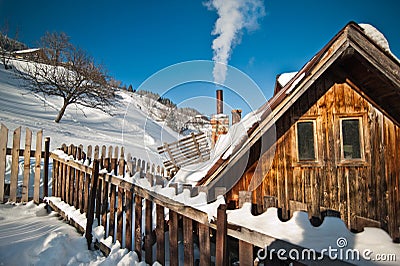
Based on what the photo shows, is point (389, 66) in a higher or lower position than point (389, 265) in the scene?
higher

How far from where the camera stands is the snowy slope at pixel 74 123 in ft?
48.5

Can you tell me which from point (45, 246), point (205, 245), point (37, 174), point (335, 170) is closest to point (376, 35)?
point (335, 170)

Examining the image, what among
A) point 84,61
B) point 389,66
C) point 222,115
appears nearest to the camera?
point 389,66

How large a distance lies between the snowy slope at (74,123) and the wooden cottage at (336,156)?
10.2m

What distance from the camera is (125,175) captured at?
4.04 m

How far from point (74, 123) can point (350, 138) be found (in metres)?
20.9

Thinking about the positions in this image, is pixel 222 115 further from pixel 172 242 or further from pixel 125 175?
pixel 172 242

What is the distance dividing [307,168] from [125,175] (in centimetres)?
338

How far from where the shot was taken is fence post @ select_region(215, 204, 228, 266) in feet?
6.98

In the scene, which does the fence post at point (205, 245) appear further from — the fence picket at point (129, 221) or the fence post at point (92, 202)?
the fence post at point (92, 202)

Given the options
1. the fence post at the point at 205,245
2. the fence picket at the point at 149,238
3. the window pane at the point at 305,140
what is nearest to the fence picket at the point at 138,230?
the fence picket at the point at 149,238

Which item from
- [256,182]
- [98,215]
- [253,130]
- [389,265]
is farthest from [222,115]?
[389,265]

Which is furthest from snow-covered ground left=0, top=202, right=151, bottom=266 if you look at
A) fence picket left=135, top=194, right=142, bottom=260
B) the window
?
the window

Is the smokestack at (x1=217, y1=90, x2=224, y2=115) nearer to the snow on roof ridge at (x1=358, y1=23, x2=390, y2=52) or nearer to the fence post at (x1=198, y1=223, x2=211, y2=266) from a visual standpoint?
the snow on roof ridge at (x1=358, y1=23, x2=390, y2=52)
